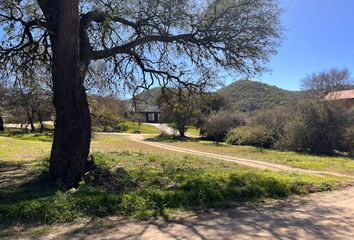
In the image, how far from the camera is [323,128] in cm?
Answer: 3155

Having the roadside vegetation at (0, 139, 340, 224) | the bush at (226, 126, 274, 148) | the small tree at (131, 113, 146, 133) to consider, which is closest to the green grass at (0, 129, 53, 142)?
the small tree at (131, 113, 146, 133)

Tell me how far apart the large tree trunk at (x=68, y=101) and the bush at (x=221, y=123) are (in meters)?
38.6

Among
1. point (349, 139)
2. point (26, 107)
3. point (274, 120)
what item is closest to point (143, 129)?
point (26, 107)

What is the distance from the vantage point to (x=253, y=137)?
126 feet

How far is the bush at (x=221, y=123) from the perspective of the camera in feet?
159

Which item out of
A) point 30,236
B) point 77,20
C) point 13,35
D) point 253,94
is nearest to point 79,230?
point 30,236

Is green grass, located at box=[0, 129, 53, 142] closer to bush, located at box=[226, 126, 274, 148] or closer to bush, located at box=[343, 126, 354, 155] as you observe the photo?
bush, located at box=[226, 126, 274, 148]

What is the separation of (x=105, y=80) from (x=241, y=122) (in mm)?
34474

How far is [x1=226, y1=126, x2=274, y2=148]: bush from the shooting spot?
37.6 m

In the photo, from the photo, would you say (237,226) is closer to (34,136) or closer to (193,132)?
(34,136)

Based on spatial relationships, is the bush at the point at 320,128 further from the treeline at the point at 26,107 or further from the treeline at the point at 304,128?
the treeline at the point at 26,107

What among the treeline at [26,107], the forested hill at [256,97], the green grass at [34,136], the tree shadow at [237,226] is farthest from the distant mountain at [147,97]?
the forested hill at [256,97]

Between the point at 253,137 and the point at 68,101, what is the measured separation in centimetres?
3027

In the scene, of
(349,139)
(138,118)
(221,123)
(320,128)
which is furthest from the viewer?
(138,118)
